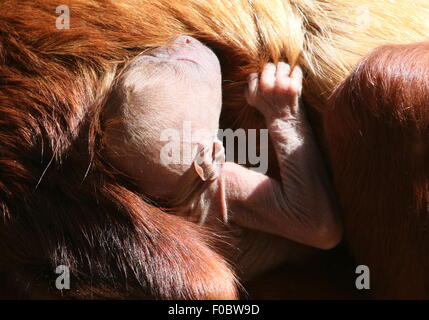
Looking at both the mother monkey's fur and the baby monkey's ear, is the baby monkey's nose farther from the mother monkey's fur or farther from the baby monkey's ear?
the baby monkey's ear

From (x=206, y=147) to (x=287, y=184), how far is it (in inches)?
9.3

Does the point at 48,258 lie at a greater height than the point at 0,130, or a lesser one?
lesser

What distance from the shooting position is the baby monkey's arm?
1.74m

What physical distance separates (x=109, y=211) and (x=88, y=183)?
0.28ft

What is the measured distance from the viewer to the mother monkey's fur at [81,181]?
66.4 inches

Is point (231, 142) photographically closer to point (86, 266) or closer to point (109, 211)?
point (109, 211)

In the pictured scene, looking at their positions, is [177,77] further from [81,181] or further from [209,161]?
[81,181]

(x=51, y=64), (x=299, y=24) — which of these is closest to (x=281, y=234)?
(x=299, y=24)

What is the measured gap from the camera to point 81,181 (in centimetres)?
169

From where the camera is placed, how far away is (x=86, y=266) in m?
1.70

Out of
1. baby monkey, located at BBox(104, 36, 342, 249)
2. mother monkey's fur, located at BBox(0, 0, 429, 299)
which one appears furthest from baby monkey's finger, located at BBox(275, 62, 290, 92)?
mother monkey's fur, located at BBox(0, 0, 429, 299)

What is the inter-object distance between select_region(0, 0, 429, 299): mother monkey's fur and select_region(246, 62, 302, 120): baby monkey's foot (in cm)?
20

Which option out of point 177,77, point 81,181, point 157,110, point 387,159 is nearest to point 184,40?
point 177,77

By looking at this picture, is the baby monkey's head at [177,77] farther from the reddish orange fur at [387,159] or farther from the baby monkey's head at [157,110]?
the reddish orange fur at [387,159]
